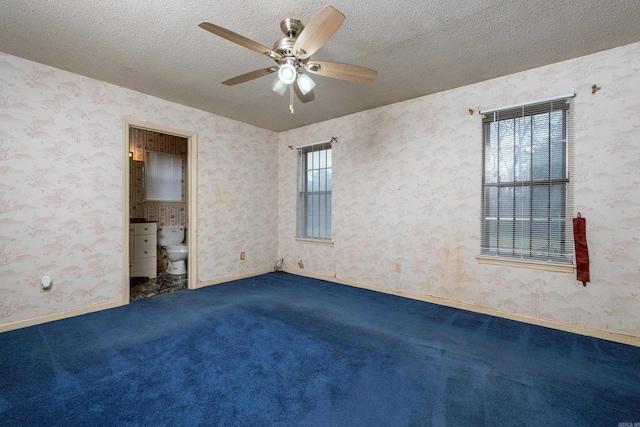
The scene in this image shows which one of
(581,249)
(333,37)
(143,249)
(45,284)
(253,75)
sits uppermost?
(333,37)

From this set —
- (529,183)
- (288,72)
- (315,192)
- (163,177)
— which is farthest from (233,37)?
(163,177)

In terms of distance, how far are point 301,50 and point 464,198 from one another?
233 centimetres

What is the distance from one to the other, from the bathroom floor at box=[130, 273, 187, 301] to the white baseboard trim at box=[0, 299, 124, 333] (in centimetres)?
30

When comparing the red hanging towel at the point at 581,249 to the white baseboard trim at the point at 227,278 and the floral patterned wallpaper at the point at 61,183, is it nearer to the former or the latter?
the white baseboard trim at the point at 227,278

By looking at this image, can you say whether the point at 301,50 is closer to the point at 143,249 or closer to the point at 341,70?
the point at 341,70

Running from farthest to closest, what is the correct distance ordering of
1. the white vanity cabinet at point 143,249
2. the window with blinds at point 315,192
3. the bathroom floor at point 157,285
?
the window with blinds at point 315,192 → the white vanity cabinet at point 143,249 → the bathroom floor at point 157,285

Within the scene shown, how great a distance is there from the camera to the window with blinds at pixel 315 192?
4.40 m

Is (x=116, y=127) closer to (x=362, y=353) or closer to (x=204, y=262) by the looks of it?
(x=204, y=262)

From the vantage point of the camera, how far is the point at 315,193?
4.55m

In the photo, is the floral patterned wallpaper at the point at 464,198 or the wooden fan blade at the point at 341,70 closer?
the wooden fan blade at the point at 341,70

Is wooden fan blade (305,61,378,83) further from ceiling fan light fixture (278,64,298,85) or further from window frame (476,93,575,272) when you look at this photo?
window frame (476,93,575,272)

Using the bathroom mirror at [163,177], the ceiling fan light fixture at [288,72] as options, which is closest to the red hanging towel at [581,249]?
the ceiling fan light fixture at [288,72]

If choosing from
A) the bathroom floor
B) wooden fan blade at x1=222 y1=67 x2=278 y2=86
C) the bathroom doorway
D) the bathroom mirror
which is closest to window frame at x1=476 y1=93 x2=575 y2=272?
wooden fan blade at x1=222 y1=67 x2=278 y2=86

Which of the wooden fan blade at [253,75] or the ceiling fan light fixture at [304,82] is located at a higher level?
the wooden fan blade at [253,75]
